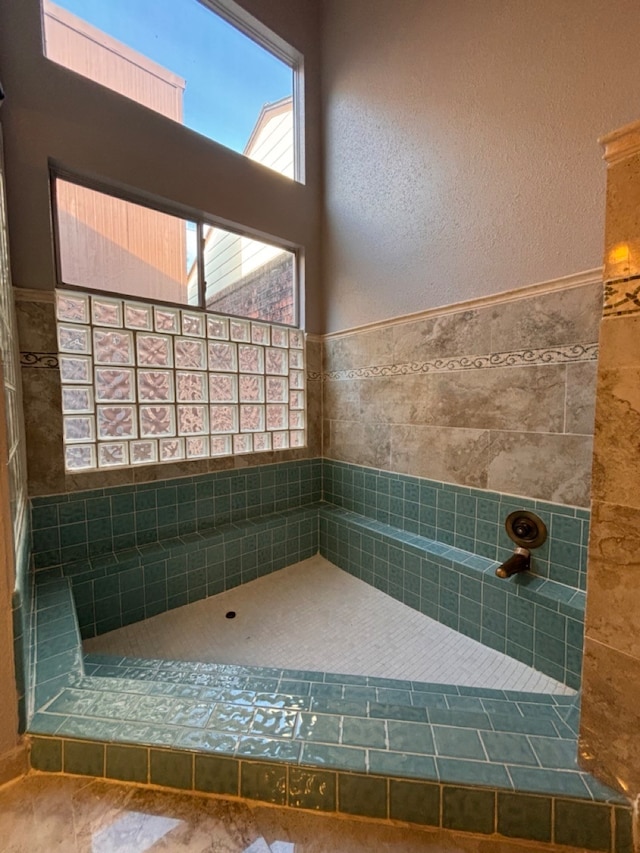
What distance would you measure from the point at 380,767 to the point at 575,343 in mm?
1510

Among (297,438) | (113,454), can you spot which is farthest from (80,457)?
(297,438)

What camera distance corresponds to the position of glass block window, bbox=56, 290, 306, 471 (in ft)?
5.38

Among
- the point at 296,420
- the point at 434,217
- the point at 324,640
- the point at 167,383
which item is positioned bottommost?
the point at 324,640

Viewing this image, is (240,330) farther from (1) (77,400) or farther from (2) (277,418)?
(1) (77,400)

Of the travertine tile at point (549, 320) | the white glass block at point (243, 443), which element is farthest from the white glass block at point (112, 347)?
the travertine tile at point (549, 320)

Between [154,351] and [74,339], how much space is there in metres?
0.35

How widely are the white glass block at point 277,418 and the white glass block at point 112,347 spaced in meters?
0.88

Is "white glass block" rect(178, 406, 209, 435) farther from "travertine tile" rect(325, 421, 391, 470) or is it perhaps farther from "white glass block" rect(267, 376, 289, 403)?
"travertine tile" rect(325, 421, 391, 470)

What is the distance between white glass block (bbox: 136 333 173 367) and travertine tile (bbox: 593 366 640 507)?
6.13ft

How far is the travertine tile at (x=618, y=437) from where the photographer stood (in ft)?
2.14

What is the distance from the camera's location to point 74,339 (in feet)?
5.32

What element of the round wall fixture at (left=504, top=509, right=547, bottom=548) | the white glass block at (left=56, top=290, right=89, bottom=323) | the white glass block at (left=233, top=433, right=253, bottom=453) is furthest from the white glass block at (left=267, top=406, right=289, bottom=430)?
the round wall fixture at (left=504, top=509, right=547, bottom=548)

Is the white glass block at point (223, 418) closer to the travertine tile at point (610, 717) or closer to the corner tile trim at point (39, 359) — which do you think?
the corner tile trim at point (39, 359)

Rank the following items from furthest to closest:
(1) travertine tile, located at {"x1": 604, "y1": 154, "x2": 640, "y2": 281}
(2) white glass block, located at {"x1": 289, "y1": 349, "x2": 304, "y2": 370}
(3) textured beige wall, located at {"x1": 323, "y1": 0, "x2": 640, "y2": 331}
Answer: (2) white glass block, located at {"x1": 289, "y1": 349, "x2": 304, "y2": 370}, (3) textured beige wall, located at {"x1": 323, "y1": 0, "x2": 640, "y2": 331}, (1) travertine tile, located at {"x1": 604, "y1": 154, "x2": 640, "y2": 281}
